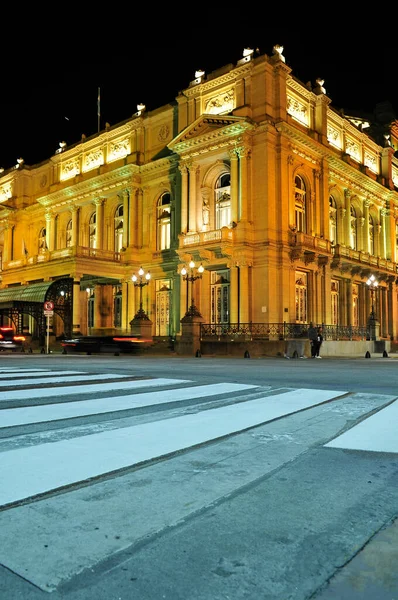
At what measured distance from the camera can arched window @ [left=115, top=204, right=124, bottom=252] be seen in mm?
43312

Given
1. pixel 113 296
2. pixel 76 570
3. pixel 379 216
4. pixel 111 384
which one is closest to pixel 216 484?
pixel 76 570

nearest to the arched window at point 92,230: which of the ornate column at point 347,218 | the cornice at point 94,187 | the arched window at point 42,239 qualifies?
the cornice at point 94,187

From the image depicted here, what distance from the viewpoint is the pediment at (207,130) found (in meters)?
33.0

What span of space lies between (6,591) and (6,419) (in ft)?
12.0

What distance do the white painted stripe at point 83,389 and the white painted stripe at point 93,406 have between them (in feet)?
2.70

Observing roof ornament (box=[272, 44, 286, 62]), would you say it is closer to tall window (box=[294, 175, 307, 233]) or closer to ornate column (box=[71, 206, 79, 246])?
tall window (box=[294, 175, 307, 233])

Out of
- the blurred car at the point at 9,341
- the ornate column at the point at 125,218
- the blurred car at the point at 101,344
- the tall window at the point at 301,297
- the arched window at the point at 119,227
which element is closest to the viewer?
the blurred car at the point at 101,344

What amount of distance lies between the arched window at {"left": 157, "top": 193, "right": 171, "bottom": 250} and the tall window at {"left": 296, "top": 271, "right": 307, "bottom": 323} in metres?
10.6

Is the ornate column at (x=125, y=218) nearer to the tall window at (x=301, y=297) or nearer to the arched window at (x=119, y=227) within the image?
the arched window at (x=119, y=227)

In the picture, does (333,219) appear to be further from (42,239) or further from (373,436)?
(373,436)

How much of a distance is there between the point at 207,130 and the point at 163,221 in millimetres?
8593

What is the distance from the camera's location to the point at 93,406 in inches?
256

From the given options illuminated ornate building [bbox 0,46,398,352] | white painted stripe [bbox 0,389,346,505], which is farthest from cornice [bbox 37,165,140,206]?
white painted stripe [bbox 0,389,346,505]

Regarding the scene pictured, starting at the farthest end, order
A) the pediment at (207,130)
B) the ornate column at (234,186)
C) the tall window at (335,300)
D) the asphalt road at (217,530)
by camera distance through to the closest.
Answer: the tall window at (335,300)
the ornate column at (234,186)
the pediment at (207,130)
the asphalt road at (217,530)
